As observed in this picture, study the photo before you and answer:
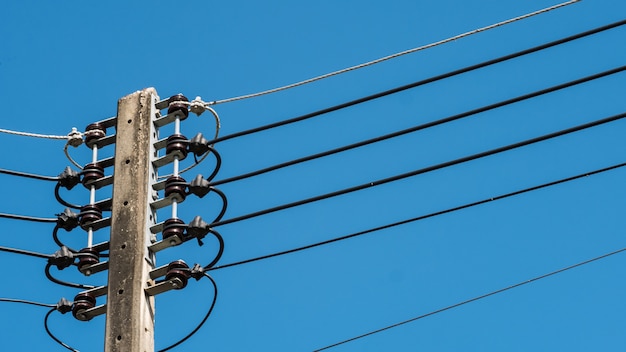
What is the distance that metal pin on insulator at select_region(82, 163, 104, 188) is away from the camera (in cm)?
1059

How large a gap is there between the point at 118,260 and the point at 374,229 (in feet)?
6.62

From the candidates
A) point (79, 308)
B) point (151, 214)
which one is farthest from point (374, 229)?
point (79, 308)

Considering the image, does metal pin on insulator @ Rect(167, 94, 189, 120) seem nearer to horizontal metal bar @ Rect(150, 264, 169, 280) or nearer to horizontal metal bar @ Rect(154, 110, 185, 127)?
horizontal metal bar @ Rect(154, 110, 185, 127)

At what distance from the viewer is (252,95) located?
11328 millimetres

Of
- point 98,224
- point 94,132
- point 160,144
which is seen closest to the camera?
point 98,224

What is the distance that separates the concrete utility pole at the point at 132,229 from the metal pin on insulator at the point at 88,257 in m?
0.31

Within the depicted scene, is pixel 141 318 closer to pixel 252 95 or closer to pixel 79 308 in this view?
pixel 79 308

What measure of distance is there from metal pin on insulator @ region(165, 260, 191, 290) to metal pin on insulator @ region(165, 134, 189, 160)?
964 mm

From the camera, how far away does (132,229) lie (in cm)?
991

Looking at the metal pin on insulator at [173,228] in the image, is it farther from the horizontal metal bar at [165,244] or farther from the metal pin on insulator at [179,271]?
the metal pin on insulator at [179,271]

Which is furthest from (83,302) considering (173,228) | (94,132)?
(94,132)

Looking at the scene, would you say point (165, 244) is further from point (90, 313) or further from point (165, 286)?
point (90, 313)

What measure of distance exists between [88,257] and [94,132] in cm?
120

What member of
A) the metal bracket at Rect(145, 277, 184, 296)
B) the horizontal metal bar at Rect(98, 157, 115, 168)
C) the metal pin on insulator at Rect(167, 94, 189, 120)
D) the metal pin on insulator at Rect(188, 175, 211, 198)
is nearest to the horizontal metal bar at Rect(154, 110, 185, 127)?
the metal pin on insulator at Rect(167, 94, 189, 120)
